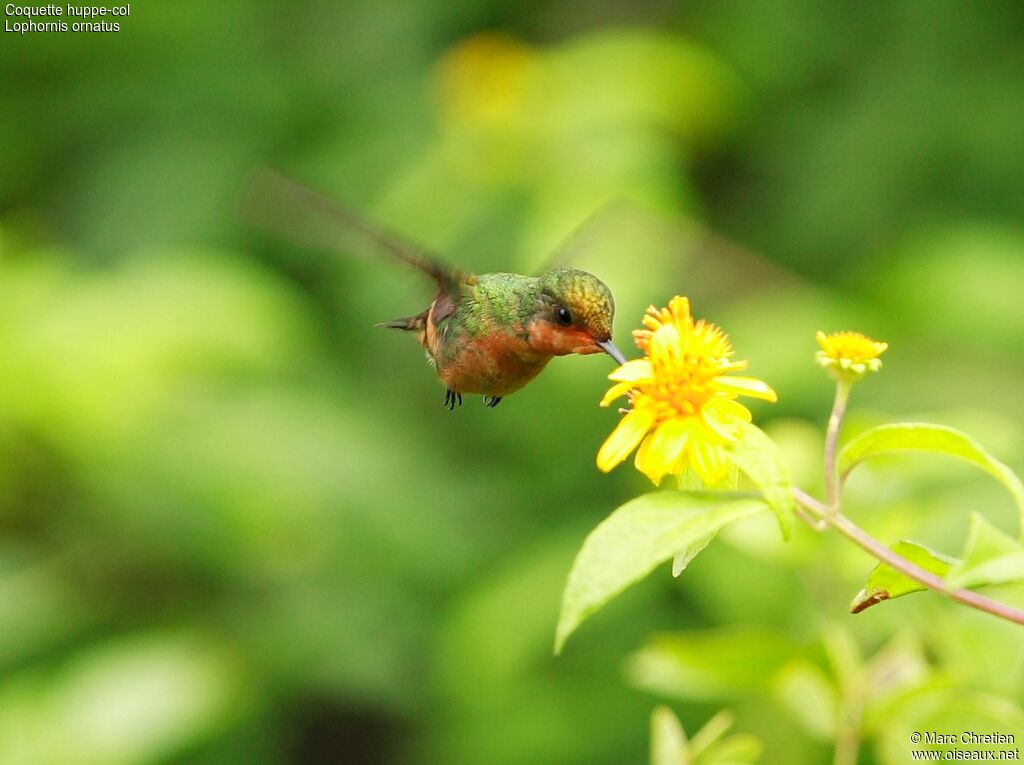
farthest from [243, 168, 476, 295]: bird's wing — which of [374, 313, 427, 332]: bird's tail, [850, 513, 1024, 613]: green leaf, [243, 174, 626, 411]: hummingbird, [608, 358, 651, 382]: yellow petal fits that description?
[850, 513, 1024, 613]: green leaf

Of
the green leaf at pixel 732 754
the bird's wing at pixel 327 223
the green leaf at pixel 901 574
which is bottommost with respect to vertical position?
the green leaf at pixel 732 754

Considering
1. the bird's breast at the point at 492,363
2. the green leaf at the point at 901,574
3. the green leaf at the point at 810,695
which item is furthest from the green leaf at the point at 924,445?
the green leaf at the point at 810,695

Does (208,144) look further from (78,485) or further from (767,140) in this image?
(767,140)

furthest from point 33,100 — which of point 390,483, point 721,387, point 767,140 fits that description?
point 721,387

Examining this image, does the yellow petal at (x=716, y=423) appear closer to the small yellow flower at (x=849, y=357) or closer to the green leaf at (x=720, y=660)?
the small yellow flower at (x=849, y=357)

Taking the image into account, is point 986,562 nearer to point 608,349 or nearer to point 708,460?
point 708,460

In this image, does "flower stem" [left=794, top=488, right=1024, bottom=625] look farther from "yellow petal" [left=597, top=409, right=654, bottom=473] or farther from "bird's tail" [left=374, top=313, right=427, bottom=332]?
"bird's tail" [left=374, top=313, right=427, bottom=332]
